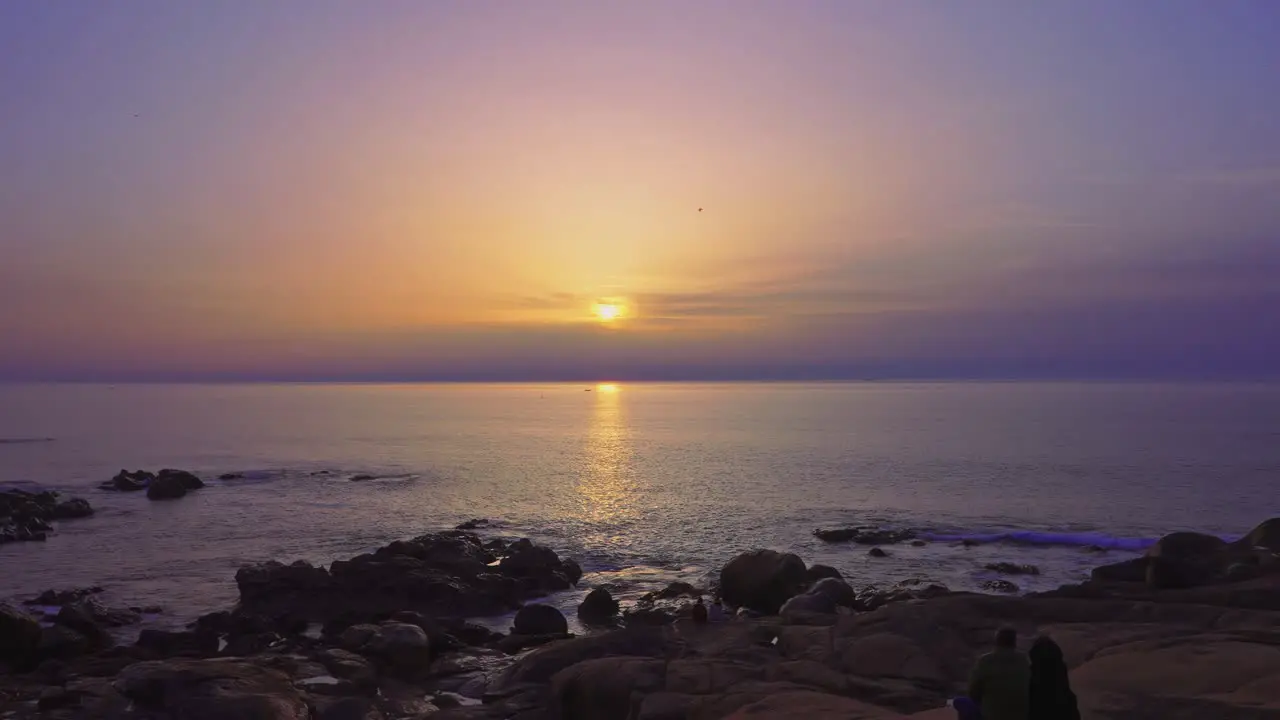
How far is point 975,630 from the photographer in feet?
62.8

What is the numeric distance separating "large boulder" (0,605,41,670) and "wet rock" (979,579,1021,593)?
1147 inches

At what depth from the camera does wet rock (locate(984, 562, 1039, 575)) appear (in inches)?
1313

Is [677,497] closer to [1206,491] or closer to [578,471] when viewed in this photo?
[578,471]

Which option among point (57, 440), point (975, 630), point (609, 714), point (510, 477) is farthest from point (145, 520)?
point (57, 440)

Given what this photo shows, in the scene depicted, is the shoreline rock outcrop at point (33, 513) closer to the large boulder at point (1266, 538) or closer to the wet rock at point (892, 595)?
the wet rock at point (892, 595)

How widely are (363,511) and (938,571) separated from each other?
112 feet

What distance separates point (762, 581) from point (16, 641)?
20.7 m

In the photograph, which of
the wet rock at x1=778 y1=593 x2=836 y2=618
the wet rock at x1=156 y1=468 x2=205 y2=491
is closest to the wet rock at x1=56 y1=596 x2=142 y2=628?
the wet rock at x1=778 y1=593 x2=836 y2=618

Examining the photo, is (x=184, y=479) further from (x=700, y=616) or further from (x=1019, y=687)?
(x=1019, y=687)

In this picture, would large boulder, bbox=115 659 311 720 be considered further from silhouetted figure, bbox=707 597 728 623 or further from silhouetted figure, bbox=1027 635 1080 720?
silhouetted figure, bbox=1027 635 1080 720

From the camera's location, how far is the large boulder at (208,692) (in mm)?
16297

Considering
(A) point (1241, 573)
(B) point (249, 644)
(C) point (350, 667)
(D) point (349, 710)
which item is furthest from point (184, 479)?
(A) point (1241, 573)

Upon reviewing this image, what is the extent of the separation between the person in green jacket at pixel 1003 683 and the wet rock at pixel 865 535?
31.4 meters

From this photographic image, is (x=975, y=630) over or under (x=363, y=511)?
over
